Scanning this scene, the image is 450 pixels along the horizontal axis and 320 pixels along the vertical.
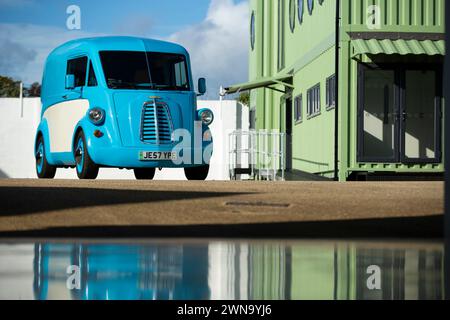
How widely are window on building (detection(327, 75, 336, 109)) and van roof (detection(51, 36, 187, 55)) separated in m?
4.23

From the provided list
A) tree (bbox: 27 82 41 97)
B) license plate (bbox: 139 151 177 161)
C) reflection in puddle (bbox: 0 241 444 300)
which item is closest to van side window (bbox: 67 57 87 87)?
license plate (bbox: 139 151 177 161)

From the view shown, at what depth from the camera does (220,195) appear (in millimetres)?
13656

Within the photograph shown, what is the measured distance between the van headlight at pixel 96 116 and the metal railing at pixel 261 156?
31.4 feet

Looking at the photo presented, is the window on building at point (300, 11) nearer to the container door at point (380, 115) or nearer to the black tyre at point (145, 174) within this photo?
the container door at point (380, 115)

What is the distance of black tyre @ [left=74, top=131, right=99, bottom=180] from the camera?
19.8 m

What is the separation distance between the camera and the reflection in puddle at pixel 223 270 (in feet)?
16.3

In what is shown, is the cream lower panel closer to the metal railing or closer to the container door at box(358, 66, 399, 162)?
the container door at box(358, 66, 399, 162)

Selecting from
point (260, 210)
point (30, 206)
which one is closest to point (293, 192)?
point (260, 210)

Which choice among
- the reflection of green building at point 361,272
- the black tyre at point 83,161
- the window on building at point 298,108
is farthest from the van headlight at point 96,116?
the reflection of green building at point 361,272

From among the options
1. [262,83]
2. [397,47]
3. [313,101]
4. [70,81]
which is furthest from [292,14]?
[70,81]

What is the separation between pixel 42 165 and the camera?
22.4 m
